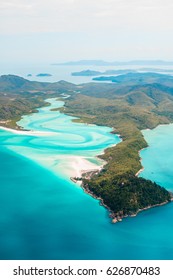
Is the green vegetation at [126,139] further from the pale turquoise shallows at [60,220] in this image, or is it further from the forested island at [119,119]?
the pale turquoise shallows at [60,220]

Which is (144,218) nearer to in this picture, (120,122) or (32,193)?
(32,193)

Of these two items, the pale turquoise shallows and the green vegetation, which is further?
the green vegetation

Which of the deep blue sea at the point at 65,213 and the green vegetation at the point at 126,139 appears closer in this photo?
the deep blue sea at the point at 65,213

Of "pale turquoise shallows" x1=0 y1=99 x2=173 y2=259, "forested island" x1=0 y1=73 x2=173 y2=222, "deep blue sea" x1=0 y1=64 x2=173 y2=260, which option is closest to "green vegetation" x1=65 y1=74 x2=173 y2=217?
"forested island" x1=0 y1=73 x2=173 y2=222

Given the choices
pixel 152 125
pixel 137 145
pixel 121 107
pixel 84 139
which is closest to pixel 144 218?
pixel 137 145

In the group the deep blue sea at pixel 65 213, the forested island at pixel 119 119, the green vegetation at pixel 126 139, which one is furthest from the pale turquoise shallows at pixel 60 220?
the forested island at pixel 119 119

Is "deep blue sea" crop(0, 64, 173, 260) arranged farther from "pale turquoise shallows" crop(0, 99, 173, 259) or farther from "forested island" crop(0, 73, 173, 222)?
"forested island" crop(0, 73, 173, 222)
